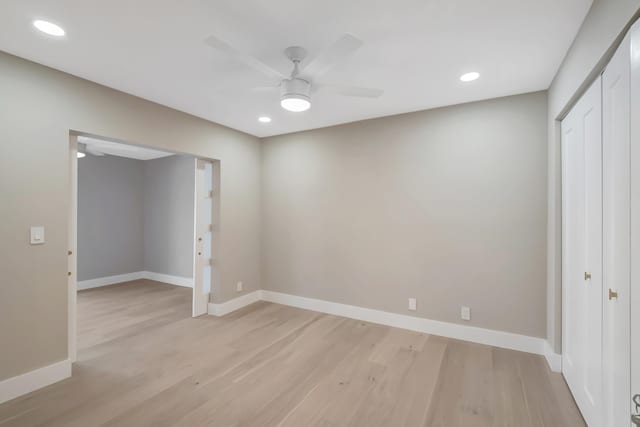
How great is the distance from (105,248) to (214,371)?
4655 mm

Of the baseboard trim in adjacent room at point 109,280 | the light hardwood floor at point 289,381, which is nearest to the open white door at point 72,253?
the light hardwood floor at point 289,381

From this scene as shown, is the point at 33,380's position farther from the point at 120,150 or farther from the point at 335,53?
the point at 120,150

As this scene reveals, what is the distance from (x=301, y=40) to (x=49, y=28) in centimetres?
167

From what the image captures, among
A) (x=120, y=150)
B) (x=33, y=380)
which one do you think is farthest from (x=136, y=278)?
(x=33, y=380)

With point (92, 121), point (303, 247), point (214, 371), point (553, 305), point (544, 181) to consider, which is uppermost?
point (92, 121)

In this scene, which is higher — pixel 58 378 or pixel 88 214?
pixel 88 214

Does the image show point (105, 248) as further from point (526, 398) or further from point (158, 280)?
point (526, 398)

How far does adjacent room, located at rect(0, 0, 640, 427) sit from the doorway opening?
83mm

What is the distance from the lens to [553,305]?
2527 mm

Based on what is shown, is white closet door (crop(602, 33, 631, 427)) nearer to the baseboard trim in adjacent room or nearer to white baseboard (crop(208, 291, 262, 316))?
white baseboard (crop(208, 291, 262, 316))

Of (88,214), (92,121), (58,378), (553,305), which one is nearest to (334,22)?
(92,121)

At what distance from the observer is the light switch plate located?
2311 mm

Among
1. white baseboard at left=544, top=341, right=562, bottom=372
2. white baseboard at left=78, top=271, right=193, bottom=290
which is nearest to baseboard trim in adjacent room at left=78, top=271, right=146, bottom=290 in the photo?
white baseboard at left=78, top=271, right=193, bottom=290

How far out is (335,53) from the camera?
1.71 meters
